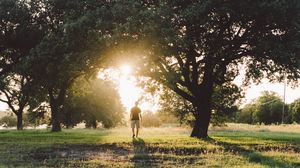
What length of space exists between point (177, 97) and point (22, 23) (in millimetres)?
16420

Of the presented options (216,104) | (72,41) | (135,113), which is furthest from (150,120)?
(72,41)

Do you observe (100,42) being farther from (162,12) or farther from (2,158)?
(2,158)

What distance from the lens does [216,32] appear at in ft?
92.0

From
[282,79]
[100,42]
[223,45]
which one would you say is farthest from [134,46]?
[282,79]

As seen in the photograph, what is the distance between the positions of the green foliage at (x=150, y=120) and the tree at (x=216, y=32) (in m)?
55.1

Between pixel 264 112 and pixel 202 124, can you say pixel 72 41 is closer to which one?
pixel 202 124

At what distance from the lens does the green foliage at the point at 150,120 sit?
85938 millimetres

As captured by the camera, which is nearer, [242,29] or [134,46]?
[134,46]

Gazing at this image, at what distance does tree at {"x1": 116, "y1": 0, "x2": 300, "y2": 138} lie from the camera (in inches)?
949

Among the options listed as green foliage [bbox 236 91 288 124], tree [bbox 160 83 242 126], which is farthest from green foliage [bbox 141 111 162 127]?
tree [bbox 160 83 242 126]

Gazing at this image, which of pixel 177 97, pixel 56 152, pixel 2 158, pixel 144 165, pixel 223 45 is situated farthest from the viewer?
pixel 177 97

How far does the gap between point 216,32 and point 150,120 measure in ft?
197

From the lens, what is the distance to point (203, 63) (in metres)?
34.3

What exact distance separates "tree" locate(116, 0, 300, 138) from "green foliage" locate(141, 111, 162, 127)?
181 ft
